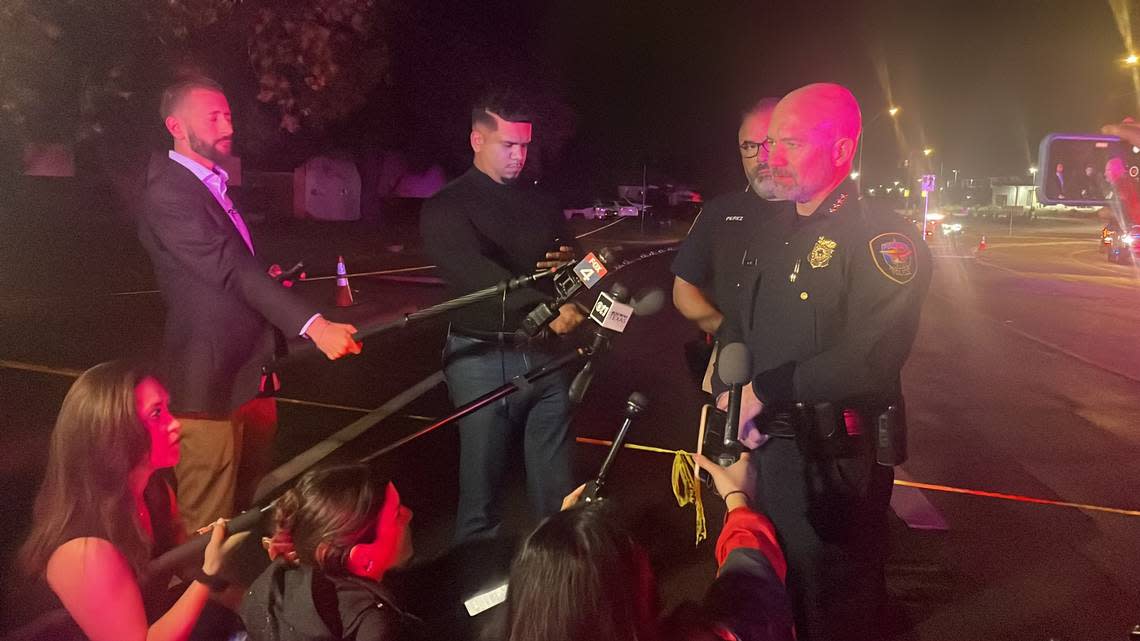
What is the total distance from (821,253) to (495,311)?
146 cm

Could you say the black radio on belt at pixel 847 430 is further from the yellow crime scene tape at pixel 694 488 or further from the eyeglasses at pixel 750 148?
the eyeglasses at pixel 750 148

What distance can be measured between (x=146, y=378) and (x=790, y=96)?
232cm

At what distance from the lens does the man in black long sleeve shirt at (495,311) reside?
3480 mm

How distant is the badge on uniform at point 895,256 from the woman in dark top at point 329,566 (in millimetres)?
1681

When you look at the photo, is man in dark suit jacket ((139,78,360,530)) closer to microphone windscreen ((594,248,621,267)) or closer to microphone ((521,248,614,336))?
microphone ((521,248,614,336))

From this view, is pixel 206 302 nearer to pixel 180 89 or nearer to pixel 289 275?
pixel 289 275

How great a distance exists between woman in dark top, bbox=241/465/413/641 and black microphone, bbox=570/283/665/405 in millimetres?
816

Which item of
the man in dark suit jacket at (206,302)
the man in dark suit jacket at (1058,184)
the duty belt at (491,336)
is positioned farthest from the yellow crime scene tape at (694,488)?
the man in dark suit jacket at (1058,184)

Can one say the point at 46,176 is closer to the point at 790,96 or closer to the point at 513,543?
the point at 513,543

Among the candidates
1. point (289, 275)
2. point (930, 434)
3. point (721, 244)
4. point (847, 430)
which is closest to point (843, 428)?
point (847, 430)

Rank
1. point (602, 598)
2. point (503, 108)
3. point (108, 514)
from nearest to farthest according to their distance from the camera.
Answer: point (602, 598) < point (108, 514) < point (503, 108)

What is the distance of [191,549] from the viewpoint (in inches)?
103

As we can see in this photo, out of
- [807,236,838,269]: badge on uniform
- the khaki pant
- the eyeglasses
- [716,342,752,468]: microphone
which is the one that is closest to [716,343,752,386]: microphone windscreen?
[716,342,752,468]: microphone

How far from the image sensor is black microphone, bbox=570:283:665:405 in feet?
9.26
